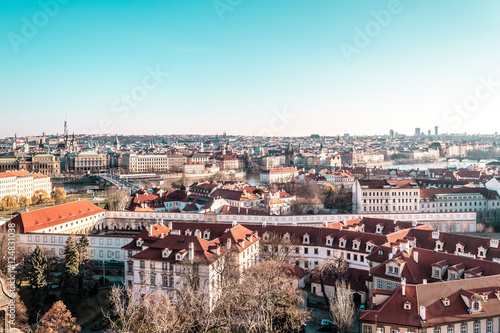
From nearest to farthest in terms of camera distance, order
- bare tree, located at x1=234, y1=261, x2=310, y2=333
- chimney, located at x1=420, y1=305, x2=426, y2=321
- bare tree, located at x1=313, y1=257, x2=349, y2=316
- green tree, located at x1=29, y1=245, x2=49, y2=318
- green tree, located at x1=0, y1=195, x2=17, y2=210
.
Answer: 1. chimney, located at x1=420, y1=305, x2=426, y2=321
2. bare tree, located at x1=234, y1=261, x2=310, y2=333
3. green tree, located at x1=29, y1=245, x2=49, y2=318
4. bare tree, located at x1=313, y1=257, x2=349, y2=316
5. green tree, located at x1=0, y1=195, x2=17, y2=210

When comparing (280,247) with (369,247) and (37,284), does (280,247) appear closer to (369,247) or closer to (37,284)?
(369,247)

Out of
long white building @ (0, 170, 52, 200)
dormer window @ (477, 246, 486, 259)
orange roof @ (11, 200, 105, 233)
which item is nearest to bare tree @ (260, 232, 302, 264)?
dormer window @ (477, 246, 486, 259)

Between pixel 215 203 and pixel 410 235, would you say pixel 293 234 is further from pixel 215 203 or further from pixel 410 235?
pixel 215 203

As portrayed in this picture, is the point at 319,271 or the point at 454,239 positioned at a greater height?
the point at 454,239

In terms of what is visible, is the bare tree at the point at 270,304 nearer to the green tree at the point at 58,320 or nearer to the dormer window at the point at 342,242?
the green tree at the point at 58,320

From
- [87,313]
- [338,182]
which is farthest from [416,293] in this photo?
[338,182]

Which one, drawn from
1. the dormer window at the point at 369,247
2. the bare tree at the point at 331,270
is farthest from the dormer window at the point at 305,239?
the dormer window at the point at 369,247

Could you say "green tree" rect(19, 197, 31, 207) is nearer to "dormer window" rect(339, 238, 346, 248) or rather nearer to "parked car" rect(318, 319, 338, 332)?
"dormer window" rect(339, 238, 346, 248)
